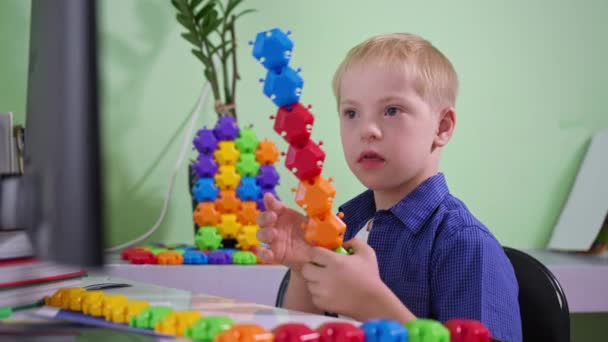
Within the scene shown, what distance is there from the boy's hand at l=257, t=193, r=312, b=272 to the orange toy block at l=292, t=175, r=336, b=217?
0.07m

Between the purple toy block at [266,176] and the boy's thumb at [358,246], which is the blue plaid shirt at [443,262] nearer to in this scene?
the boy's thumb at [358,246]

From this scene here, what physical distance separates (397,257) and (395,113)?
19 cm

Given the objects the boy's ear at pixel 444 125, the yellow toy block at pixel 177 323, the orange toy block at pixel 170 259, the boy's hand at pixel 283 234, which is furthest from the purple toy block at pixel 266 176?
the yellow toy block at pixel 177 323

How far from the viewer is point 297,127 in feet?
1.74

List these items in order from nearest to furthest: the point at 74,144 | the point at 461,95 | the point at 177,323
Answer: the point at 74,144 < the point at 177,323 < the point at 461,95

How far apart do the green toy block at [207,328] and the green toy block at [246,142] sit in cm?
85

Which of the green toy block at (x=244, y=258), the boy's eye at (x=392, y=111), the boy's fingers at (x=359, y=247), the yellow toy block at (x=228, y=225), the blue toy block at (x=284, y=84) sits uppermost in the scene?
the boy's eye at (x=392, y=111)

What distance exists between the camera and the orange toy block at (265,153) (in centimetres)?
127

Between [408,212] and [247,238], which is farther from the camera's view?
[247,238]

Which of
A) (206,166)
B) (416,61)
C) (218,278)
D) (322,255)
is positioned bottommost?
(218,278)

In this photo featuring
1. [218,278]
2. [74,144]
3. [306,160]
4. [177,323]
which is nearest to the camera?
[74,144]

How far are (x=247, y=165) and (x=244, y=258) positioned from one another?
191 millimetres

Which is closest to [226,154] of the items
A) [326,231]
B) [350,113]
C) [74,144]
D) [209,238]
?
[209,238]

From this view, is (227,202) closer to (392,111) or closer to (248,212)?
(248,212)
